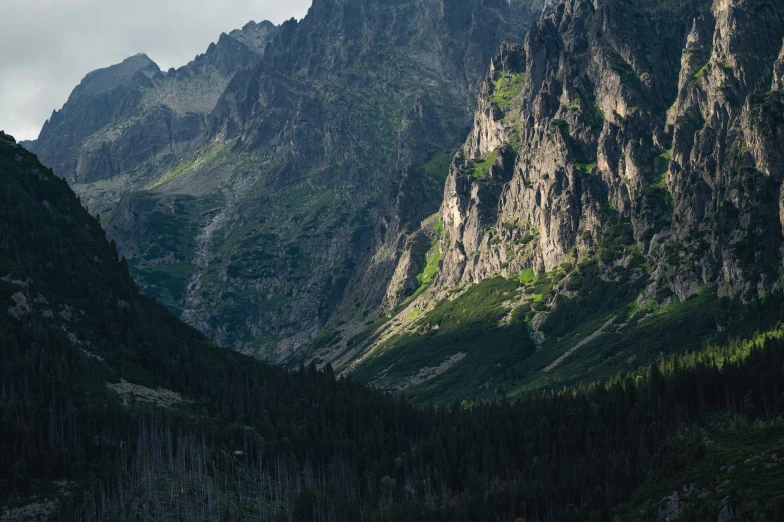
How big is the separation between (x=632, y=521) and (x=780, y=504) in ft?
122

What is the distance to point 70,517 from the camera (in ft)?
656

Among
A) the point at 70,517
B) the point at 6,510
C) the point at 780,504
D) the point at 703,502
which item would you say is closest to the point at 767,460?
the point at 703,502

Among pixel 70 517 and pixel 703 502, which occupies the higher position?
pixel 70 517

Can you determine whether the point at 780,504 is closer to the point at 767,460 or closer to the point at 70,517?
the point at 767,460

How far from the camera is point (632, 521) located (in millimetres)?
197875

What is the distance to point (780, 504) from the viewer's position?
167 meters

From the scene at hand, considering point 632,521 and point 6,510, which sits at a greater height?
point 6,510

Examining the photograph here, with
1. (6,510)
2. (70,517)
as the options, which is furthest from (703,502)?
(6,510)

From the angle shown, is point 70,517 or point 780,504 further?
point 70,517

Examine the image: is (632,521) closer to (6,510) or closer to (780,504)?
(780,504)

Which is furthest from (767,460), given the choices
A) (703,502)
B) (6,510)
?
(6,510)

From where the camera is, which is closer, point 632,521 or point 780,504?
point 780,504

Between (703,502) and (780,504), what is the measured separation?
22744 mm

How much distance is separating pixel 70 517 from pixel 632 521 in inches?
4527
